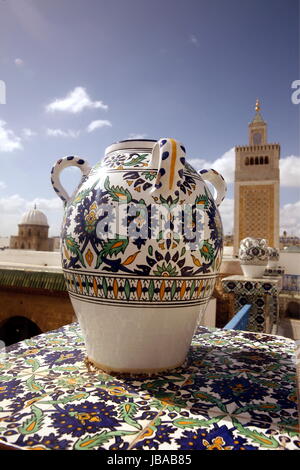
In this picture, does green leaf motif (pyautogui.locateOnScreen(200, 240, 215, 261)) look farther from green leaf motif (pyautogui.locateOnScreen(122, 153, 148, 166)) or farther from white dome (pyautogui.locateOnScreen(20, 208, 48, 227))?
white dome (pyautogui.locateOnScreen(20, 208, 48, 227))

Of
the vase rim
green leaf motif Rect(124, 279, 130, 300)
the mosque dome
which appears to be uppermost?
the mosque dome

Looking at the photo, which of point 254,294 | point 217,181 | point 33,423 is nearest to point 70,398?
point 33,423

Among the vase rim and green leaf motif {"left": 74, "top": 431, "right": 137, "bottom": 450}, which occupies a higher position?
the vase rim

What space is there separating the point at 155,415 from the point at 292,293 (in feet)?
28.1

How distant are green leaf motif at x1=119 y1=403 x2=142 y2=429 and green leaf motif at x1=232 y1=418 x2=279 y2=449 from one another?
21 centimetres

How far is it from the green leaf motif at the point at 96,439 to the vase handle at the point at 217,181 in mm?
840

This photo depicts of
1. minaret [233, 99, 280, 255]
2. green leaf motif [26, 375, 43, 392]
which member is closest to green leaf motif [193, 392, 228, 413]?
green leaf motif [26, 375, 43, 392]

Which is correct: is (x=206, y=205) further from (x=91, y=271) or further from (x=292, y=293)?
(x=292, y=293)

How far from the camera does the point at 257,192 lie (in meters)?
15.8

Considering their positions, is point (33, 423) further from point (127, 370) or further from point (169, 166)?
point (169, 166)

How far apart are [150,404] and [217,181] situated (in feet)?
2.59

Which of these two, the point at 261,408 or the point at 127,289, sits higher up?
the point at 127,289

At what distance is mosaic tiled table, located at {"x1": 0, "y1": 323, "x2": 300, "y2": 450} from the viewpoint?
0.63 metres

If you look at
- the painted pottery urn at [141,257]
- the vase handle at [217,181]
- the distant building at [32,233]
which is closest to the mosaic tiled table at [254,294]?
the vase handle at [217,181]
